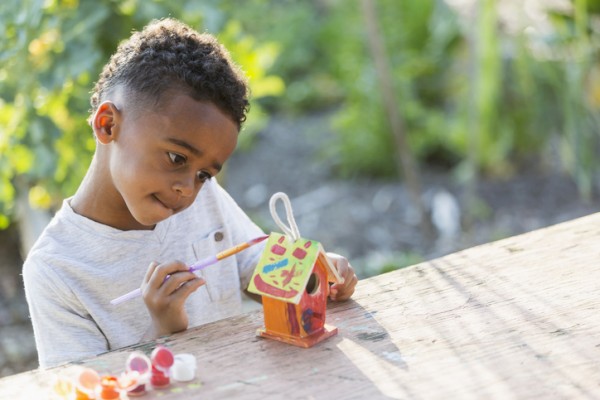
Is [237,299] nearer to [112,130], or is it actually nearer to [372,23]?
[112,130]

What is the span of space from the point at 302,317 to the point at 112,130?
489mm

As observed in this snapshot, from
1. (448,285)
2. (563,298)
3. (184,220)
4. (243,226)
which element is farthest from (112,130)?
(563,298)

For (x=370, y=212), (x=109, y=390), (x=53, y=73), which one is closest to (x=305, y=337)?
(x=109, y=390)

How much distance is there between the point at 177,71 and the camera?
152 centimetres

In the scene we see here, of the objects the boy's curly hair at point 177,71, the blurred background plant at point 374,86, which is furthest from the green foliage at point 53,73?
the boy's curly hair at point 177,71

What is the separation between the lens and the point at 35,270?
1.54 meters

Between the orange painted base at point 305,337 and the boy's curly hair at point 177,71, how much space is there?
38 cm

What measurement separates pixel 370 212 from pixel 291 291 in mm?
2957

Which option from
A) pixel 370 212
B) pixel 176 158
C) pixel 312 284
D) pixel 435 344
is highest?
pixel 176 158

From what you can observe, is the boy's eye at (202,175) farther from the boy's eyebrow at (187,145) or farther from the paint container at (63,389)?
the paint container at (63,389)

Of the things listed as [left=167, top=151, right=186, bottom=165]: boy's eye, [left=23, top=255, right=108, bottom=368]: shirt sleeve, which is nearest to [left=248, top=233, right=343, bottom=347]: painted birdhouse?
[left=167, top=151, right=186, bottom=165]: boy's eye

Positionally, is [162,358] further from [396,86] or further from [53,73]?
[396,86]

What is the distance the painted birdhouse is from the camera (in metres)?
1.37

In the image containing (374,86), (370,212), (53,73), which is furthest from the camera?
(374,86)
